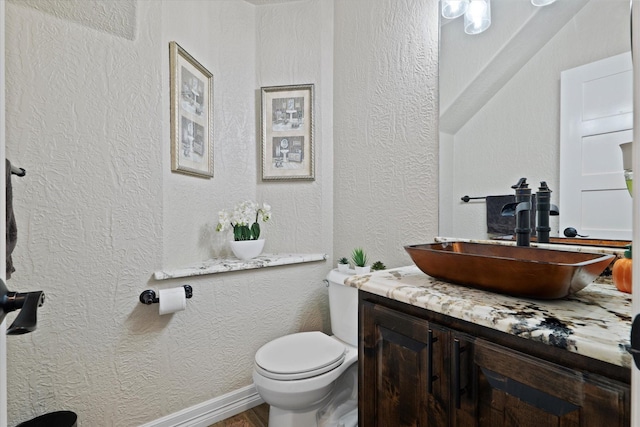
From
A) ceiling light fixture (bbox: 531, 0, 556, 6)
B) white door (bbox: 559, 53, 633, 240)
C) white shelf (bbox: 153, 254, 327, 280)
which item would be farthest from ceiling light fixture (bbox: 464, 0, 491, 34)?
white shelf (bbox: 153, 254, 327, 280)

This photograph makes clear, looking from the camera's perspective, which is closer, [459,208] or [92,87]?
[92,87]

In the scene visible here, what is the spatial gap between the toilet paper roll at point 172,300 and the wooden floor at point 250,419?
0.73m

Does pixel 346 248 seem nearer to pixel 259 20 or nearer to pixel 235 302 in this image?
pixel 235 302

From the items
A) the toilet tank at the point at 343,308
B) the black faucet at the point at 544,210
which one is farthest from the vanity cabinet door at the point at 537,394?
the toilet tank at the point at 343,308

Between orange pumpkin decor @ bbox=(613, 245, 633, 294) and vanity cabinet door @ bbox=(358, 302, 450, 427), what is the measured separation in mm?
546

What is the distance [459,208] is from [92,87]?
1.78 meters

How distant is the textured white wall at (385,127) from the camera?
1.67 m

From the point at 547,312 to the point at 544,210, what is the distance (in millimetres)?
552

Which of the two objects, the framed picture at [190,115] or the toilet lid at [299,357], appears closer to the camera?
the toilet lid at [299,357]

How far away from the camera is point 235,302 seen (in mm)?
1686

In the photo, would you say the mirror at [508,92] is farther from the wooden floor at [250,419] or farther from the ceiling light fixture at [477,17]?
the wooden floor at [250,419]

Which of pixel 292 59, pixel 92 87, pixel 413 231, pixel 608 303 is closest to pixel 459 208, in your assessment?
pixel 413 231

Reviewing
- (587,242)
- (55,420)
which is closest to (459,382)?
(587,242)

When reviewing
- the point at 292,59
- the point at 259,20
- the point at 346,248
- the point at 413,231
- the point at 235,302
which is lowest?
the point at 235,302
